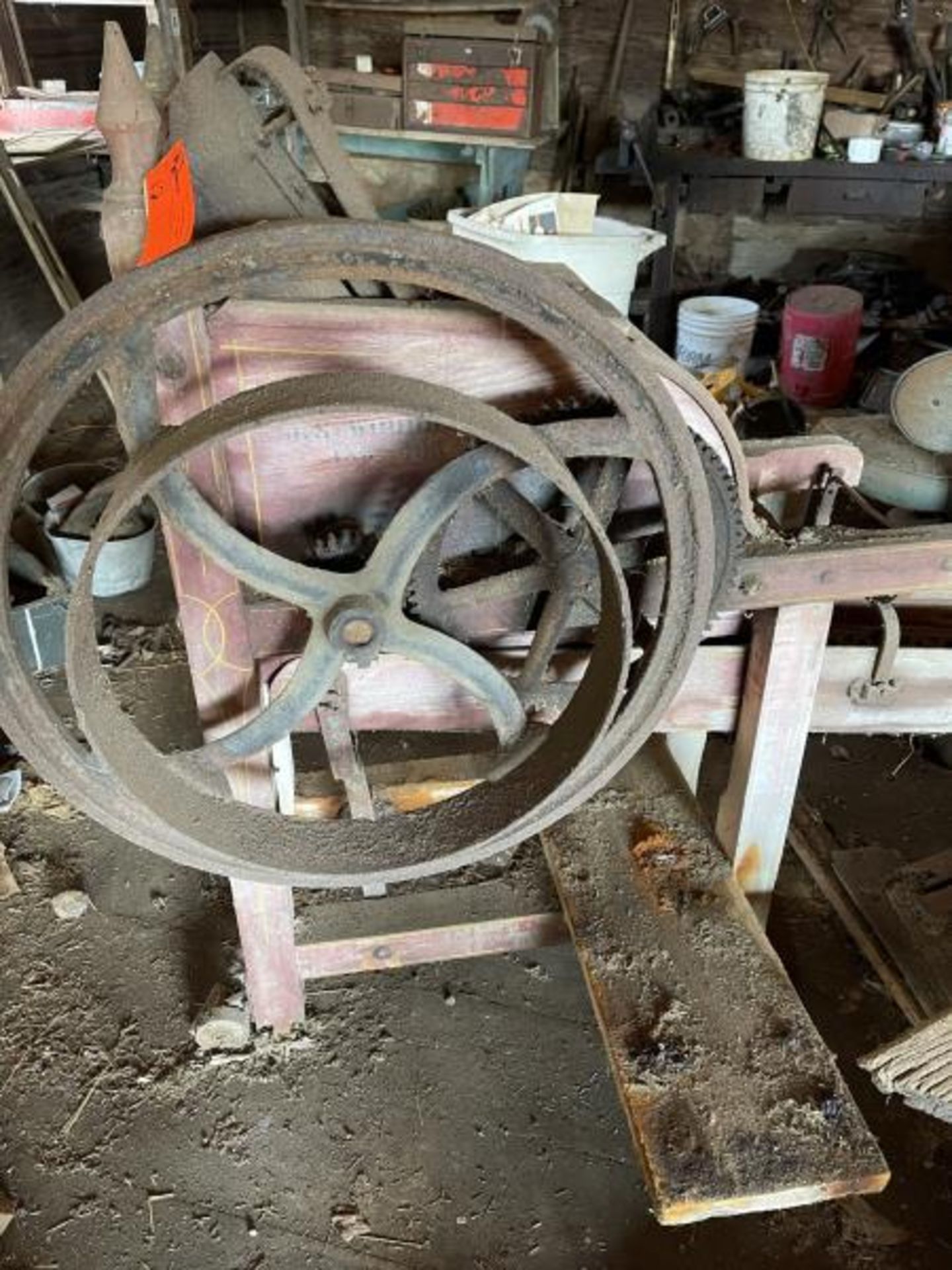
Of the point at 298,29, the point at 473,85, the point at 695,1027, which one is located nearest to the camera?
the point at 695,1027

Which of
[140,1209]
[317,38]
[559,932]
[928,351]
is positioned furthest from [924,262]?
[140,1209]

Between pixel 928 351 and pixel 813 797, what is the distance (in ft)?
7.08

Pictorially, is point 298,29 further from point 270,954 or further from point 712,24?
point 270,954

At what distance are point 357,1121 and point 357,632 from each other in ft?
3.59

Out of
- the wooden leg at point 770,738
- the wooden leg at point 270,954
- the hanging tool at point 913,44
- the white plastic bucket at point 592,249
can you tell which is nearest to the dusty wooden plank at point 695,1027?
Result: the wooden leg at point 770,738

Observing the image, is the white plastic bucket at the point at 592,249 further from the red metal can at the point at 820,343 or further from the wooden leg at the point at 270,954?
the wooden leg at the point at 270,954

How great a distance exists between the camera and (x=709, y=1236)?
5.80 ft

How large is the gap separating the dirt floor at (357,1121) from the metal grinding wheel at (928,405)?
1.01 m

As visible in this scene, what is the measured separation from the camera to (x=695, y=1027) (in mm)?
1506

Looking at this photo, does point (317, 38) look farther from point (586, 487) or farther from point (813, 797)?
point (586, 487)

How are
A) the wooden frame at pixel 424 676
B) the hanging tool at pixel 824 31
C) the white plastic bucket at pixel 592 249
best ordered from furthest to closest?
the hanging tool at pixel 824 31 → the white plastic bucket at pixel 592 249 → the wooden frame at pixel 424 676

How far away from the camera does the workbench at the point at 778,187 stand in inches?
168

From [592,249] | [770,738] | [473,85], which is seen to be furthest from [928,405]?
[473,85]

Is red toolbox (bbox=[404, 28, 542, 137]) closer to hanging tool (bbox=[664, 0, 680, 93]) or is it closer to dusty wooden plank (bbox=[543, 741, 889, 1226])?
hanging tool (bbox=[664, 0, 680, 93])
